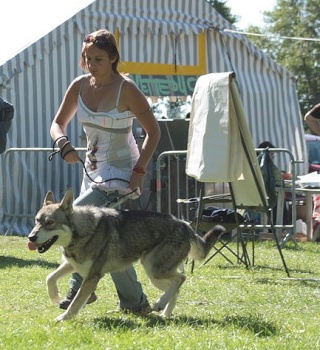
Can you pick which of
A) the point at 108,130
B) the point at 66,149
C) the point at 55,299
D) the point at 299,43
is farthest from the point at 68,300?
the point at 299,43

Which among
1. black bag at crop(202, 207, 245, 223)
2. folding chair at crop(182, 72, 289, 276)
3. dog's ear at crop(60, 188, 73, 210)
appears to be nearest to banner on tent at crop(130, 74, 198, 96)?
Result: black bag at crop(202, 207, 245, 223)

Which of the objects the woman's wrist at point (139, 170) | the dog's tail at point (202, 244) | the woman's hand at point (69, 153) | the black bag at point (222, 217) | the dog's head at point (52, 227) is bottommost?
the black bag at point (222, 217)

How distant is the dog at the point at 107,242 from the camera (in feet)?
19.2

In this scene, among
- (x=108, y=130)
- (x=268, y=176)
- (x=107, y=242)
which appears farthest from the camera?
(x=268, y=176)

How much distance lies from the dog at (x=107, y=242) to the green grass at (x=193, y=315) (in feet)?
0.77

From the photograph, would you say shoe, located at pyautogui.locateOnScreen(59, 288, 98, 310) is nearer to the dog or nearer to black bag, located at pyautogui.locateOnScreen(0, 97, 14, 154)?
the dog

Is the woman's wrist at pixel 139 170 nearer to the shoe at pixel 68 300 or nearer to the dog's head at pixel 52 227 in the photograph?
the dog's head at pixel 52 227

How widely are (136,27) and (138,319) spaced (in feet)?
34.2

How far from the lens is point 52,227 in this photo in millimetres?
5836

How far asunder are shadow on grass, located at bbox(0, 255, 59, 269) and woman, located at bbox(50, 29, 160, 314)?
3214mm

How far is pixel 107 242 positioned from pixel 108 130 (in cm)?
74

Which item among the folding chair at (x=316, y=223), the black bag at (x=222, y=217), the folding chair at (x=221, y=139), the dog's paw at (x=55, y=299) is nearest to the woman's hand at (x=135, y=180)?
the dog's paw at (x=55, y=299)

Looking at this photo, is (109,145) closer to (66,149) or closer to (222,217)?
(66,149)

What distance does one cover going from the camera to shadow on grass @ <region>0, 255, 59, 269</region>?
945cm
